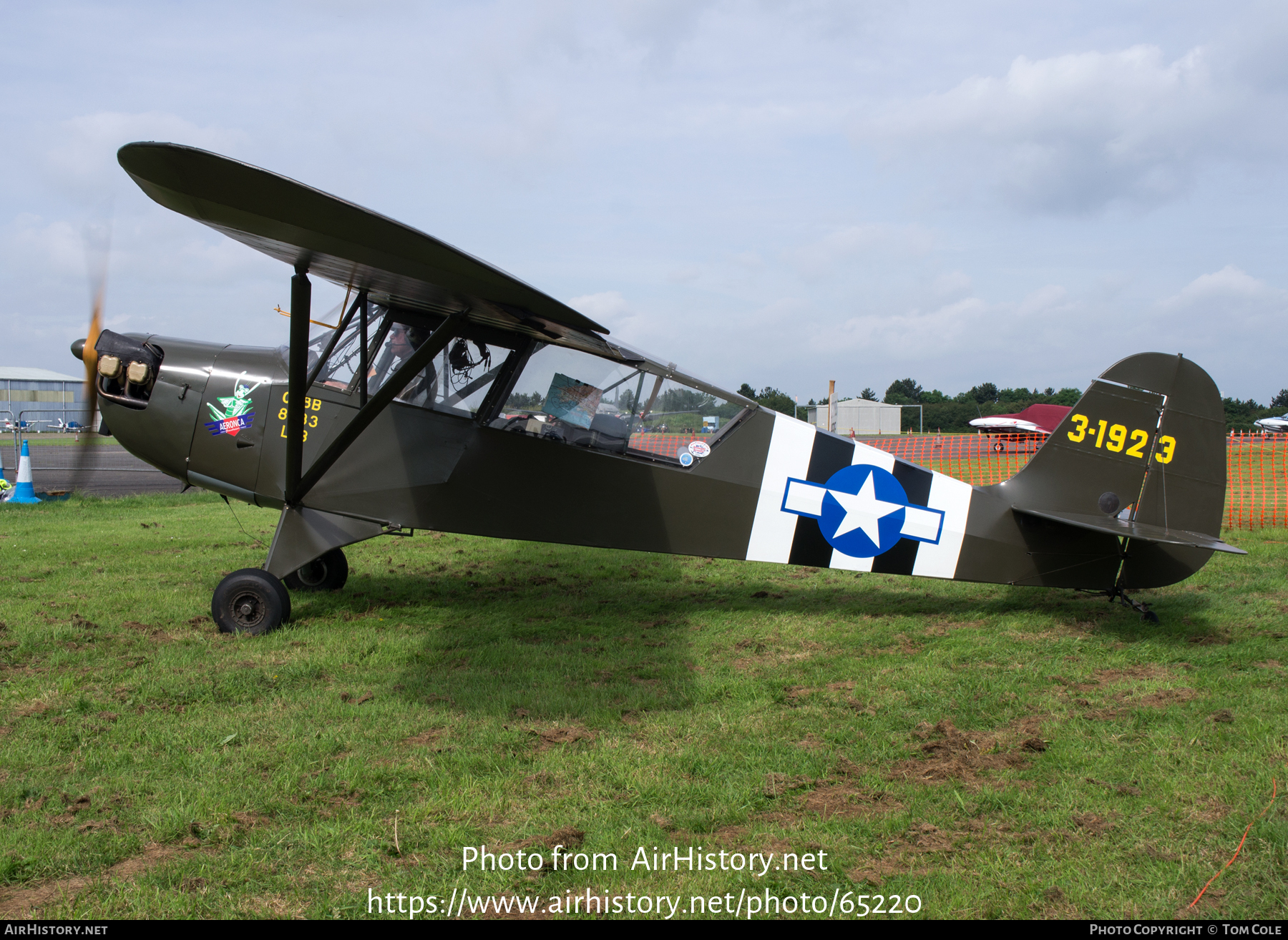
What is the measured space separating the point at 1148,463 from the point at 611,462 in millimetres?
4269

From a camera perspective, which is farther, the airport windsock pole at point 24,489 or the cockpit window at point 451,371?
the airport windsock pole at point 24,489

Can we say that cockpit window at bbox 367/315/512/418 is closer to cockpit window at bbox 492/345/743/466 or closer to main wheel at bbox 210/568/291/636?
cockpit window at bbox 492/345/743/466

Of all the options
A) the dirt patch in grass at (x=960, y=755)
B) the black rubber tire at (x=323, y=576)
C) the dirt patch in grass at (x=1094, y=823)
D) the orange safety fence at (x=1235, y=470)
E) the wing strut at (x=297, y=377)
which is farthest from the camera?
the orange safety fence at (x=1235, y=470)

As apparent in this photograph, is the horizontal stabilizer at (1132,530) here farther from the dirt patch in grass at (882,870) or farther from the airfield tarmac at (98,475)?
the airfield tarmac at (98,475)

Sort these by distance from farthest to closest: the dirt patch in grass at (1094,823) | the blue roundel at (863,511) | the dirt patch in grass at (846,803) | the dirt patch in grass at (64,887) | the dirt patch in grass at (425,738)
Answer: the blue roundel at (863,511)
the dirt patch in grass at (425,738)
the dirt patch in grass at (846,803)
the dirt patch in grass at (1094,823)
the dirt patch in grass at (64,887)

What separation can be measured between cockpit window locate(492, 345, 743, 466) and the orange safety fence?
3.81m

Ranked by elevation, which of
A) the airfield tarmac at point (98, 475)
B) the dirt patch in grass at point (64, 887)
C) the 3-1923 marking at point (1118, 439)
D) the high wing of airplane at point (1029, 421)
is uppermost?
the high wing of airplane at point (1029, 421)

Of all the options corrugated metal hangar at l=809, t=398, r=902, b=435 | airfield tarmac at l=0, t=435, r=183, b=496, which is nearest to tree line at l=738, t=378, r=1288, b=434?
corrugated metal hangar at l=809, t=398, r=902, b=435

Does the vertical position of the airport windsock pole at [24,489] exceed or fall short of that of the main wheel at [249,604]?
it falls short

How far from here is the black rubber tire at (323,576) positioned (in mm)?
7379

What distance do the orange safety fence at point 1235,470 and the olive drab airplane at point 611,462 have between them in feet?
3.08

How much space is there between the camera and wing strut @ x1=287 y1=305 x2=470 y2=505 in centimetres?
536

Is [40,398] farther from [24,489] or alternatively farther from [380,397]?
[380,397]

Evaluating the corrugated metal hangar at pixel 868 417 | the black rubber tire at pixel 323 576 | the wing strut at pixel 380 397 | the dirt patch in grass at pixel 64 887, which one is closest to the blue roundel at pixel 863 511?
the wing strut at pixel 380 397
